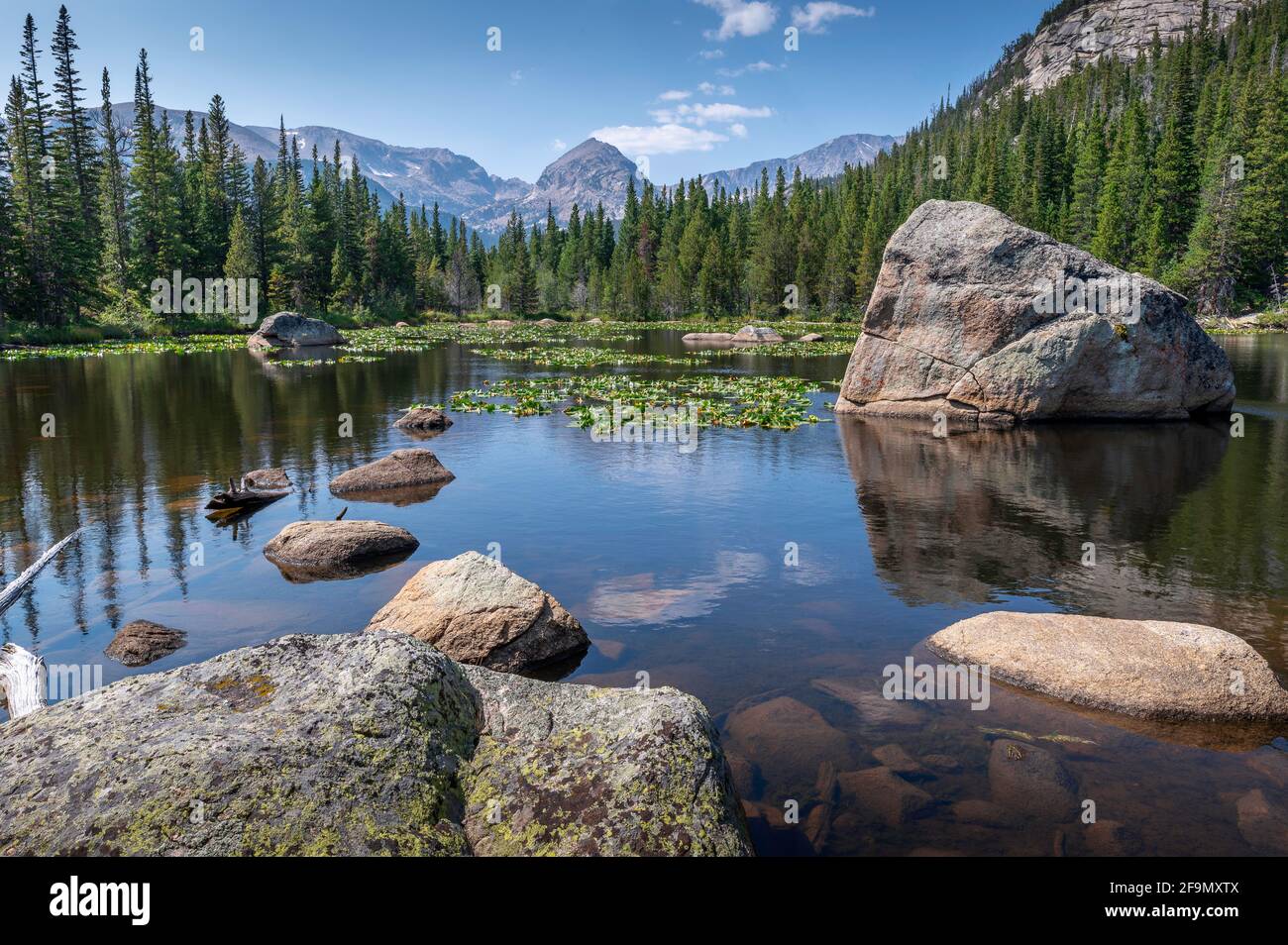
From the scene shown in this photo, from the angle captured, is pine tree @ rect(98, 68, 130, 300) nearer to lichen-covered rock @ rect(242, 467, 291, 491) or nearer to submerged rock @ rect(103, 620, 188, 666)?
lichen-covered rock @ rect(242, 467, 291, 491)

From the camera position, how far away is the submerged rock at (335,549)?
12.0 m

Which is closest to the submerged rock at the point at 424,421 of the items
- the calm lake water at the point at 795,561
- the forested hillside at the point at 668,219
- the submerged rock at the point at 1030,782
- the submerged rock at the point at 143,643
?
the calm lake water at the point at 795,561

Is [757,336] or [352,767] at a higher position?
[757,336]

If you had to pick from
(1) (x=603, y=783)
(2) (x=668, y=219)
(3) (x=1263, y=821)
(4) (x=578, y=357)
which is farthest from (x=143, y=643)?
(2) (x=668, y=219)

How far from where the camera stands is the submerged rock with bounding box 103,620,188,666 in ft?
29.2

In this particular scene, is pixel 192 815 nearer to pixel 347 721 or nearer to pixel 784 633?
pixel 347 721

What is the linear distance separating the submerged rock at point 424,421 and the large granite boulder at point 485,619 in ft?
50.5

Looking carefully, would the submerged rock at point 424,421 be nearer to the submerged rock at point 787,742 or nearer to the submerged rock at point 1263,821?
the submerged rock at point 787,742

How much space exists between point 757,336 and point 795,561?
185 ft

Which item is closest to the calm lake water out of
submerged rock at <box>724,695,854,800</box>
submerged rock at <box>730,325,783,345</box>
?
submerged rock at <box>724,695,854,800</box>

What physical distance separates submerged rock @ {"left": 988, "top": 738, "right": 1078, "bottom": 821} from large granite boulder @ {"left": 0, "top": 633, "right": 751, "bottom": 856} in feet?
9.46

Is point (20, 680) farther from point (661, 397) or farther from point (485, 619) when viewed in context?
point (661, 397)

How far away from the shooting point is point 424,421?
2434cm

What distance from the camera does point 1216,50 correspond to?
393 feet
